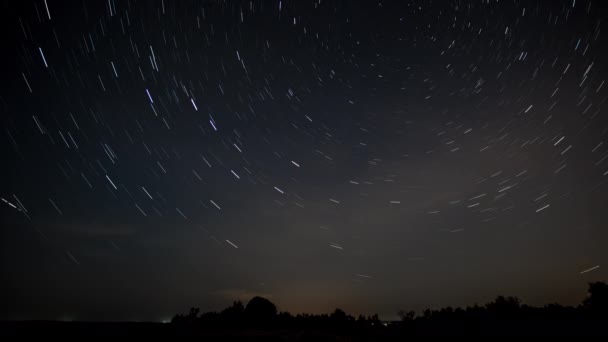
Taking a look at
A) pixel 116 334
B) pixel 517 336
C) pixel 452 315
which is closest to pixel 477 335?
pixel 517 336

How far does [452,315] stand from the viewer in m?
27.5

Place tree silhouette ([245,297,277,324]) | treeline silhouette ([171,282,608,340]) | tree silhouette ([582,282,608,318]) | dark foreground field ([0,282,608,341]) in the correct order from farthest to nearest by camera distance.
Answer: tree silhouette ([245,297,277,324]), tree silhouette ([582,282,608,318]), treeline silhouette ([171,282,608,340]), dark foreground field ([0,282,608,341])

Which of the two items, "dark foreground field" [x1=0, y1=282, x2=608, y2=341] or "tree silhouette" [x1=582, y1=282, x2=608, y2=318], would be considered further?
"tree silhouette" [x1=582, y1=282, x2=608, y2=318]

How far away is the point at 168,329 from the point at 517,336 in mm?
18544

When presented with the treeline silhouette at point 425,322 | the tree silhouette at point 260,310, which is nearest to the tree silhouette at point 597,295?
the treeline silhouette at point 425,322

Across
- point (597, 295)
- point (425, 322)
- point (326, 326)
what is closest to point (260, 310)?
point (326, 326)

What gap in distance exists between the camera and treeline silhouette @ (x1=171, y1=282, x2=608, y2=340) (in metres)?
16.5

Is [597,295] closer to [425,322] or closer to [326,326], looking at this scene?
[425,322]

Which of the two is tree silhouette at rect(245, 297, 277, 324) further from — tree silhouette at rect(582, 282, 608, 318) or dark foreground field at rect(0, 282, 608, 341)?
tree silhouette at rect(582, 282, 608, 318)

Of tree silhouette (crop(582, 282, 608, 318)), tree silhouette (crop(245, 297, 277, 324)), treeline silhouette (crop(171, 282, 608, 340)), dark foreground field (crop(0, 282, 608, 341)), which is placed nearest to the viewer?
dark foreground field (crop(0, 282, 608, 341))

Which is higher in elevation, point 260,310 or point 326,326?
point 260,310

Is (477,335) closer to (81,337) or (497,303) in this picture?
(497,303)

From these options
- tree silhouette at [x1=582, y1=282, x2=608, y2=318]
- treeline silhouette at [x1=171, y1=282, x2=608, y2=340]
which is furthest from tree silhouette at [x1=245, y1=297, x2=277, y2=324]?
tree silhouette at [x1=582, y1=282, x2=608, y2=318]

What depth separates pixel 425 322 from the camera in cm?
2459
